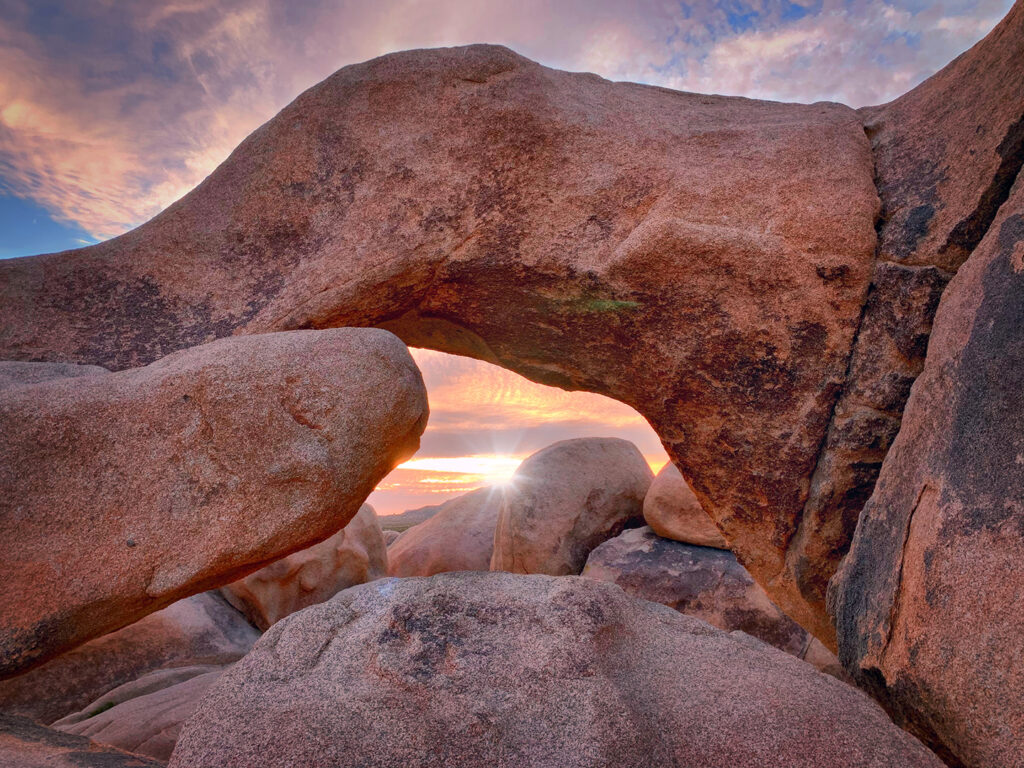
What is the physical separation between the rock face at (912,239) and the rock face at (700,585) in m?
2.38

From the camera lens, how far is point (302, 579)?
7.97 metres

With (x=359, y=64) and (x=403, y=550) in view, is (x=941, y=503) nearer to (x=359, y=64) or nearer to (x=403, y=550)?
(x=359, y=64)

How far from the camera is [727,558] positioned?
648 cm

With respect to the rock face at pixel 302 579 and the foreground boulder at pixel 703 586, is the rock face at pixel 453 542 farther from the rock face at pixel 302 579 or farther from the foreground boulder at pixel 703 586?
the foreground boulder at pixel 703 586

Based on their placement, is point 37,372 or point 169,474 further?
point 37,372

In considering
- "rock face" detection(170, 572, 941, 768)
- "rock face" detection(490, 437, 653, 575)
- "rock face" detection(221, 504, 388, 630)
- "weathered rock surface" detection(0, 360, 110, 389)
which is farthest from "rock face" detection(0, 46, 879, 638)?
"rock face" detection(221, 504, 388, 630)

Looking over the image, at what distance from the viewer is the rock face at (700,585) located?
6.07m

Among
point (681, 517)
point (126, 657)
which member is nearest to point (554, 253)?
point (681, 517)

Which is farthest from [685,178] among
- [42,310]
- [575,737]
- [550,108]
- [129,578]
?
[42,310]

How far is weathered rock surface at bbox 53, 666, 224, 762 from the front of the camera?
3842 millimetres

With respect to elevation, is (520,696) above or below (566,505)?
above

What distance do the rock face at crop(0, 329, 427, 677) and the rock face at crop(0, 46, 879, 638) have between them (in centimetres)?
102

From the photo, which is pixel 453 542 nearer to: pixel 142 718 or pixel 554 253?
pixel 142 718

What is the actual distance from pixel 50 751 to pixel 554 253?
362cm
